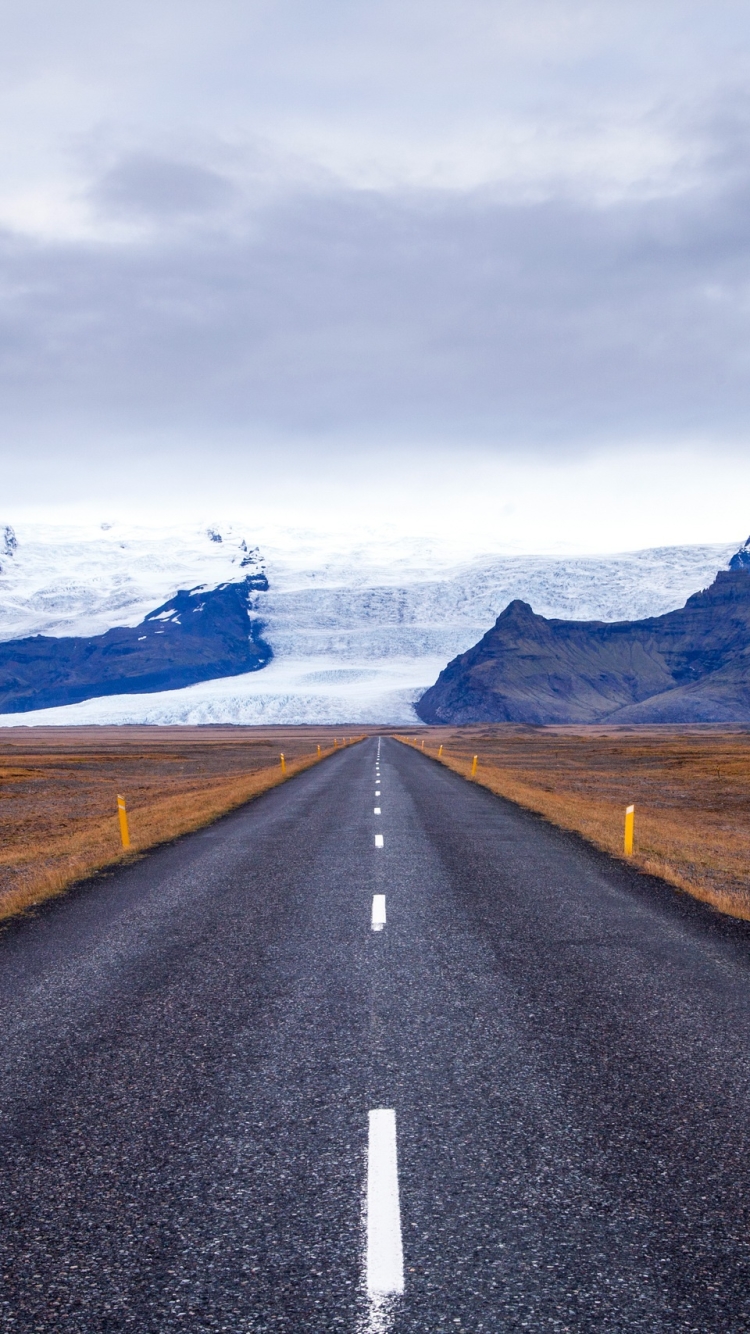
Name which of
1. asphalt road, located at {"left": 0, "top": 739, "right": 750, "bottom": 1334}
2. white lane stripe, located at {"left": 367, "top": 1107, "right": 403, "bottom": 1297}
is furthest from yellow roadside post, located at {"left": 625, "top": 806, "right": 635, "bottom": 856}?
white lane stripe, located at {"left": 367, "top": 1107, "right": 403, "bottom": 1297}

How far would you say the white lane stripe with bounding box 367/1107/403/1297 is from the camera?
4059 mm

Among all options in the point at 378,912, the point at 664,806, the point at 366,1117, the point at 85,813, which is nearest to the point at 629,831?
the point at 378,912

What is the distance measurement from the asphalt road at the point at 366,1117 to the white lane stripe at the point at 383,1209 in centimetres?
5

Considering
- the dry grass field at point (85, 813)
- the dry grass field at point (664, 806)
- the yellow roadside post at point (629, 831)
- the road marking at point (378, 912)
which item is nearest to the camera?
the road marking at point (378, 912)

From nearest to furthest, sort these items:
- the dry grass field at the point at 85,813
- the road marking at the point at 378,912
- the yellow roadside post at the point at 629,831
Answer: the road marking at the point at 378,912
the dry grass field at the point at 85,813
the yellow roadside post at the point at 629,831

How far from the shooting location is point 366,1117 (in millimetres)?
5707

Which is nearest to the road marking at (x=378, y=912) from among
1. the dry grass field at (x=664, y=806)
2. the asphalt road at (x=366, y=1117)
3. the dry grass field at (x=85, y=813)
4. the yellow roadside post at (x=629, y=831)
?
the asphalt road at (x=366, y=1117)

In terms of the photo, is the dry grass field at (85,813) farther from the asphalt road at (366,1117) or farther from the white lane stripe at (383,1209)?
the white lane stripe at (383,1209)

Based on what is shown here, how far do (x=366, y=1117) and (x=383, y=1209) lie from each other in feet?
3.60

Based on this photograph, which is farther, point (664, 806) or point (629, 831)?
point (664, 806)

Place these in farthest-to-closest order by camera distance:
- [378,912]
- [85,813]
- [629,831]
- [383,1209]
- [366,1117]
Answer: [85,813] → [629,831] → [378,912] → [366,1117] → [383,1209]

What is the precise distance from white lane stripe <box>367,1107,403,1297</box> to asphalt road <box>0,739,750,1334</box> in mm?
52

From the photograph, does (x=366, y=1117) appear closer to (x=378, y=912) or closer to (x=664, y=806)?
(x=378, y=912)

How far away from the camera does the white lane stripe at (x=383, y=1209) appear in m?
4.06
